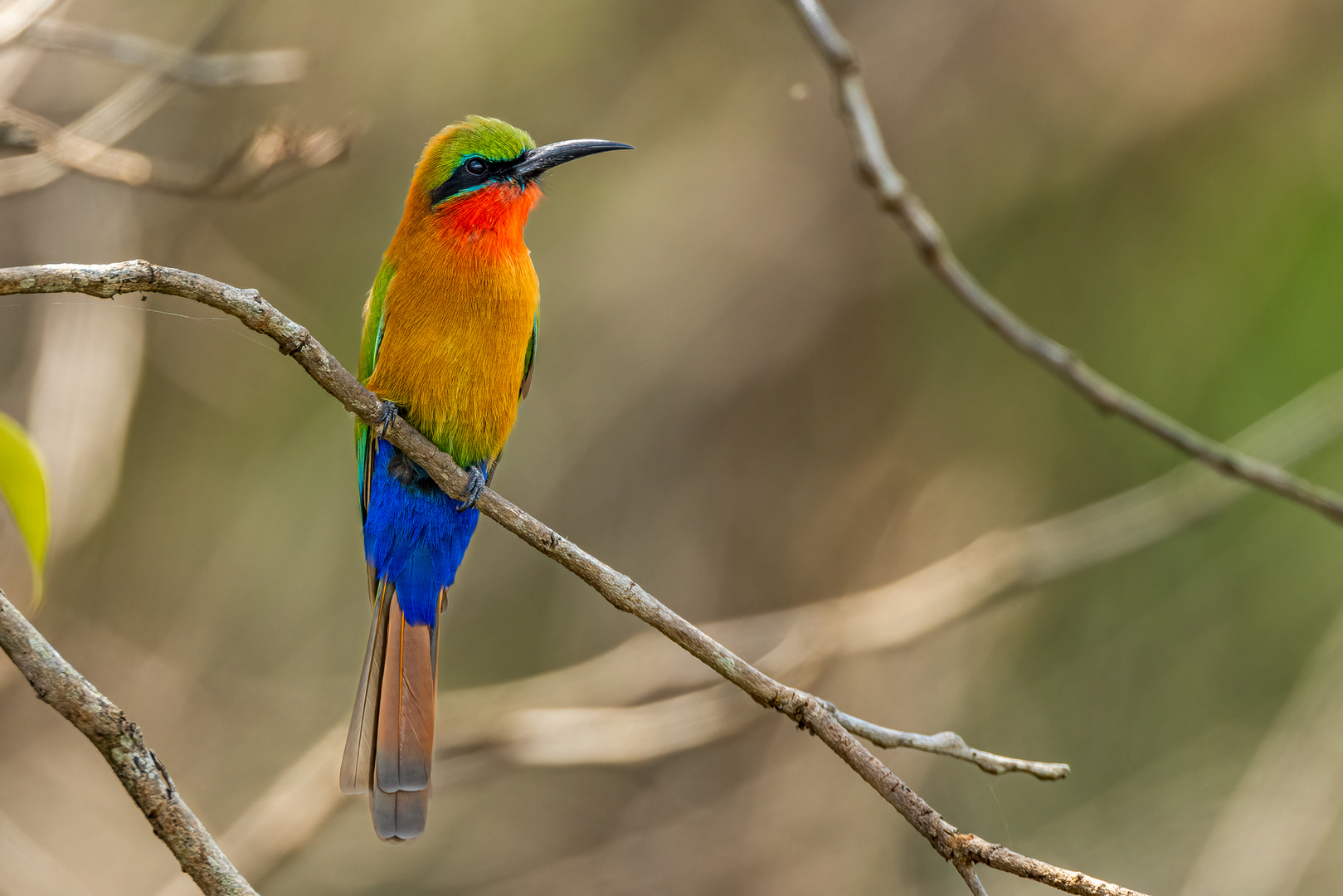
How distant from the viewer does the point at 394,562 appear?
129 inches

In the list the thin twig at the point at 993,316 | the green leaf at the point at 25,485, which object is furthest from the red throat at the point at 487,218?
the green leaf at the point at 25,485

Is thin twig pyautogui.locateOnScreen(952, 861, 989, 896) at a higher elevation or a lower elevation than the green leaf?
lower

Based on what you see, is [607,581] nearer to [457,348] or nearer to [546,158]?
[457,348]

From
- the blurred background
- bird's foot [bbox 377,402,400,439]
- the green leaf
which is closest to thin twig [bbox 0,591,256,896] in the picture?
the green leaf

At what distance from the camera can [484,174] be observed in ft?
11.0

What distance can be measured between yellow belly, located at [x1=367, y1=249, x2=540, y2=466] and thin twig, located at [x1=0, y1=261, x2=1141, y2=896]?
2.49ft

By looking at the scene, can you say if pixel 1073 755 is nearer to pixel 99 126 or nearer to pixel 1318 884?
pixel 1318 884

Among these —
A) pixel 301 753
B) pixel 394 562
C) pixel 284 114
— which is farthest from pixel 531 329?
pixel 301 753

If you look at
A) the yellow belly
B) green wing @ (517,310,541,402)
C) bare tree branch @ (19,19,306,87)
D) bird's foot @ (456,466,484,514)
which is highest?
bare tree branch @ (19,19,306,87)

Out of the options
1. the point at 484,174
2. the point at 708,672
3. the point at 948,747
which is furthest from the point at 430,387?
the point at 708,672

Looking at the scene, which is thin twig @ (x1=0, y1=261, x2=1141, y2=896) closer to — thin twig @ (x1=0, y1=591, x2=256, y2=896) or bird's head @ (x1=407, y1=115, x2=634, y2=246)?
thin twig @ (x1=0, y1=591, x2=256, y2=896)

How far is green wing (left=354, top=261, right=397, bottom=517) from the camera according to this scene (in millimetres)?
3203

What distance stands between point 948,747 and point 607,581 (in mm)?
672

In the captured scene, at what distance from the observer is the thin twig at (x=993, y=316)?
2619 mm
